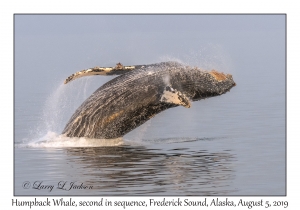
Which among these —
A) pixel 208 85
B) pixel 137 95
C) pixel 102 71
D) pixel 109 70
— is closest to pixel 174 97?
pixel 137 95

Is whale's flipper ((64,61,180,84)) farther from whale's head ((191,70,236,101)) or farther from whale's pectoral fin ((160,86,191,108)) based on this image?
whale's pectoral fin ((160,86,191,108))

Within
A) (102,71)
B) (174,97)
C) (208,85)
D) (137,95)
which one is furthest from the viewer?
(102,71)

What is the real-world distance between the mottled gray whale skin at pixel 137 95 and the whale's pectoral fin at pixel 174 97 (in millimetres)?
519

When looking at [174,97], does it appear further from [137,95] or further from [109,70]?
[109,70]

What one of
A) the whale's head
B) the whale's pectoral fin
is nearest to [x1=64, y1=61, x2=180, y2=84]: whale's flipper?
the whale's head

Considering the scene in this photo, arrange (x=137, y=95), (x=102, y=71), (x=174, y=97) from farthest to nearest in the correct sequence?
(x=102, y=71) → (x=137, y=95) → (x=174, y=97)

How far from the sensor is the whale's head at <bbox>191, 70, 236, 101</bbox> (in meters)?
26.6

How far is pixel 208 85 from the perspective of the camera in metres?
26.7

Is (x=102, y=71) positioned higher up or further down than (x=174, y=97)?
higher up

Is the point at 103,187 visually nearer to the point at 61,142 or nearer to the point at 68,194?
the point at 68,194

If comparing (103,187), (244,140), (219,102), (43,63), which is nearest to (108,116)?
(244,140)

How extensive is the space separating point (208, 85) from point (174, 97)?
6.86 feet

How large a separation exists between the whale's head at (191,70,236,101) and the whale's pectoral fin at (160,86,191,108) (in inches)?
52.2

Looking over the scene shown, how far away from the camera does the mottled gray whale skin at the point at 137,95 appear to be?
26.2 m
